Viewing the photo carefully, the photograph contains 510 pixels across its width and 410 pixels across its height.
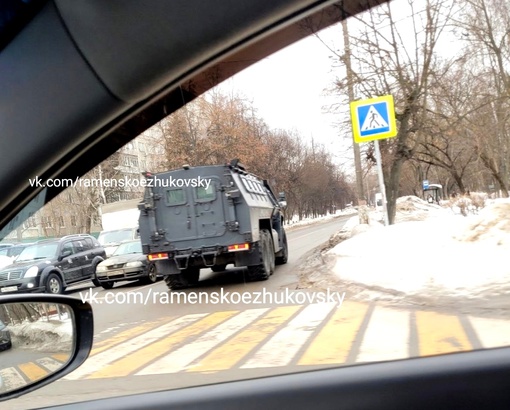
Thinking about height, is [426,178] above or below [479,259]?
above

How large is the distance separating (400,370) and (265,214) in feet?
3.34

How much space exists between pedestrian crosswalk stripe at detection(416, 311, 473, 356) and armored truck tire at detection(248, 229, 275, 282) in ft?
2.45

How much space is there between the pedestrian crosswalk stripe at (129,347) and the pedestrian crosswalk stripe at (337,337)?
0.63 metres

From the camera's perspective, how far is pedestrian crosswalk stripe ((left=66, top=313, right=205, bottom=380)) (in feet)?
7.66

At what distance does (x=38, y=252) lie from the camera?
2184 mm

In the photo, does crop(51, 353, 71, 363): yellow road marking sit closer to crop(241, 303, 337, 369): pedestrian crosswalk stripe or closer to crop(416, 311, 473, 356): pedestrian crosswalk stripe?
crop(241, 303, 337, 369): pedestrian crosswalk stripe

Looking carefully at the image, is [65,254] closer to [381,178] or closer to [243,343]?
[243,343]

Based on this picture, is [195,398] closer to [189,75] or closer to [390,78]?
[189,75]

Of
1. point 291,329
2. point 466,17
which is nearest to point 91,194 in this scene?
point 291,329

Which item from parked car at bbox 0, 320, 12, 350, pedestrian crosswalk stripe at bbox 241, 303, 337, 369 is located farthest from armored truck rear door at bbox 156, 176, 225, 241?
parked car at bbox 0, 320, 12, 350

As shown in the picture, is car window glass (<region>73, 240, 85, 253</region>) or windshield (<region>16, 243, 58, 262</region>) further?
car window glass (<region>73, 240, 85, 253</region>)

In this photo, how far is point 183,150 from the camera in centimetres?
221

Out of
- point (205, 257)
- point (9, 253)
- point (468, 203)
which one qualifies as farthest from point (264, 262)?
point (9, 253)

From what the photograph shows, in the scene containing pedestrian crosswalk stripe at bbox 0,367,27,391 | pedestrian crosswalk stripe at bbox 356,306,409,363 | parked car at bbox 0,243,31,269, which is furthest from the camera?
pedestrian crosswalk stripe at bbox 356,306,409,363
